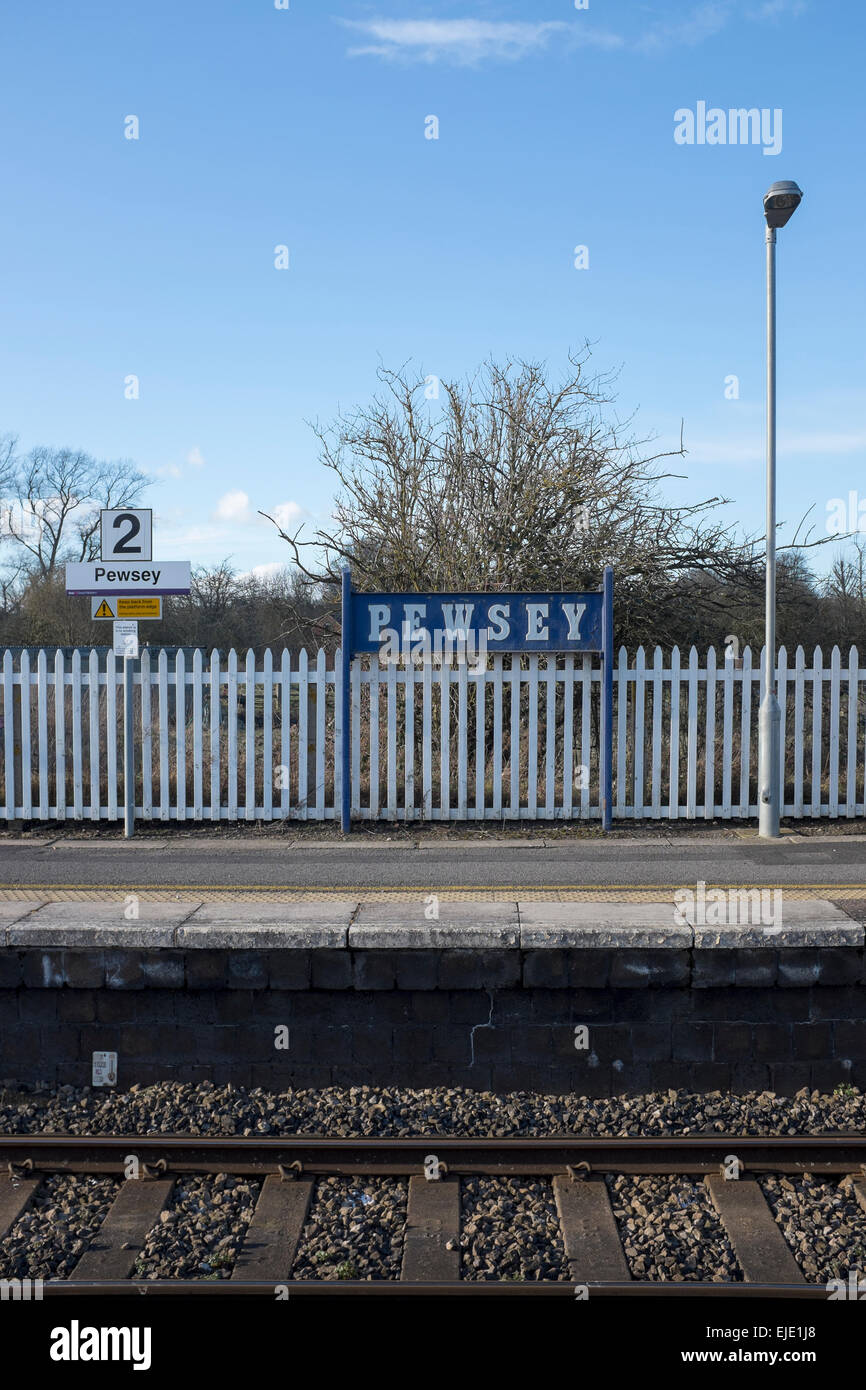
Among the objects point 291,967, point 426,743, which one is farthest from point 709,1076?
point 426,743

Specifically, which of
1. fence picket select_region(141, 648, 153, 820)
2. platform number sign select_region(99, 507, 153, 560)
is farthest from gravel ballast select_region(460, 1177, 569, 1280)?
platform number sign select_region(99, 507, 153, 560)

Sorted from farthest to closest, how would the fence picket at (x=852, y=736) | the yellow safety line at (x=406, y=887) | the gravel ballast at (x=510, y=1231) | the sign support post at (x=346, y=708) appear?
the fence picket at (x=852, y=736) < the sign support post at (x=346, y=708) < the yellow safety line at (x=406, y=887) < the gravel ballast at (x=510, y=1231)

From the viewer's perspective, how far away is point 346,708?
9.33 m

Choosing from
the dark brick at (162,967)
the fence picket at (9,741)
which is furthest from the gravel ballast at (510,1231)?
the fence picket at (9,741)

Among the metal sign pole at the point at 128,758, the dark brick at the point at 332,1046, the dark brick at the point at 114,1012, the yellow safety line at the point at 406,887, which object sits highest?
the metal sign pole at the point at 128,758

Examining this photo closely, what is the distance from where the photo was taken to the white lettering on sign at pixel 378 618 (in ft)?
31.2

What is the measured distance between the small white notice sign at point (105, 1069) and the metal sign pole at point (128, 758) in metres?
3.79

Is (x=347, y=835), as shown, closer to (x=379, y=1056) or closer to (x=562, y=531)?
(x=379, y=1056)

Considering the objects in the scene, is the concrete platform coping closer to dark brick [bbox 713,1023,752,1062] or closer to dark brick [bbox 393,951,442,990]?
dark brick [bbox 393,951,442,990]

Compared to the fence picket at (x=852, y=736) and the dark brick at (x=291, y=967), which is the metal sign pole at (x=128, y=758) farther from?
the fence picket at (x=852, y=736)

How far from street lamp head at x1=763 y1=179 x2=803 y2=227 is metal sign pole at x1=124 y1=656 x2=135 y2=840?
6.48 meters

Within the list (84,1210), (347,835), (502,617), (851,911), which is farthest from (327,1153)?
(502,617)

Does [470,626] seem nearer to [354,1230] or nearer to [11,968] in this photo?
[11,968]

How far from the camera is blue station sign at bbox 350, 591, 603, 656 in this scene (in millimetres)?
9461
